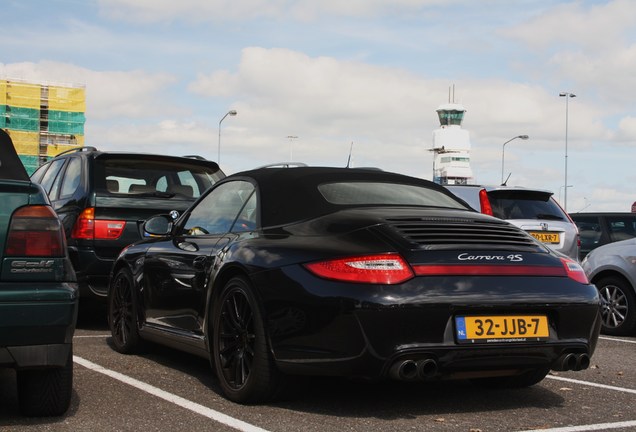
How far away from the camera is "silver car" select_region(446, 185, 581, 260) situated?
10852mm

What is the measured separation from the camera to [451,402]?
519 cm

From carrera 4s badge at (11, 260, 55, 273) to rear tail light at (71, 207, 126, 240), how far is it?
13.9ft

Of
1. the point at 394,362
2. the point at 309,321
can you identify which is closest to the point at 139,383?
the point at 309,321

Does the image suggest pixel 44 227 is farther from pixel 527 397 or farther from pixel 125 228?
pixel 125 228

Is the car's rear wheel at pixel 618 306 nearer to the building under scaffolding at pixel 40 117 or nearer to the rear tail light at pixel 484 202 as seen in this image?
the rear tail light at pixel 484 202

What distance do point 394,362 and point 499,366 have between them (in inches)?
22.9

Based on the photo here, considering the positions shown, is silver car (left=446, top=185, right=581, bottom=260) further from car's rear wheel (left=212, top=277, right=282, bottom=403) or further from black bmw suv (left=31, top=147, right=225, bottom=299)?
car's rear wheel (left=212, top=277, right=282, bottom=403)

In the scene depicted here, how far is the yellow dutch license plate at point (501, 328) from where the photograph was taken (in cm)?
448

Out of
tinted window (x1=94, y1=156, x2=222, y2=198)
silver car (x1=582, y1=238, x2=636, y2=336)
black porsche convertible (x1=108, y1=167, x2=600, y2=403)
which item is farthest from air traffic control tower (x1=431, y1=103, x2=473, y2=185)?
black porsche convertible (x1=108, y1=167, x2=600, y2=403)

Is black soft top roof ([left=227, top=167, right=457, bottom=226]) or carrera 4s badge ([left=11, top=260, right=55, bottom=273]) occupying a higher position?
black soft top roof ([left=227, top=167, right=457, bottom=226])

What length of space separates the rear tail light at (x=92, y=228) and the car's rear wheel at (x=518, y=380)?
4.15 metres

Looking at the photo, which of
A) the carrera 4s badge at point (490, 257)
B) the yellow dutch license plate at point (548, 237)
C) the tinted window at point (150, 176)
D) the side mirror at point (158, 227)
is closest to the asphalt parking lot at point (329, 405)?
the carrera 4s badge at point (490, 257)

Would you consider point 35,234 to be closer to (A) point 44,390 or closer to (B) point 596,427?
(A) point 44,390

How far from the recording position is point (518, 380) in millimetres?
5609
